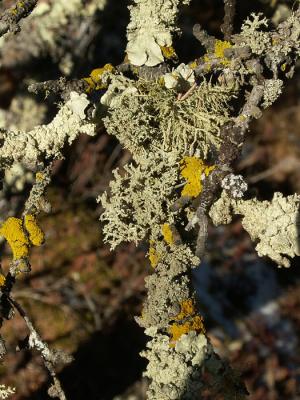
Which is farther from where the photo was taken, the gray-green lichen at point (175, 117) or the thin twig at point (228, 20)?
the thin twig at point (228, 20)

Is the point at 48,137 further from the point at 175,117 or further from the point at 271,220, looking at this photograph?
the point at 271,220

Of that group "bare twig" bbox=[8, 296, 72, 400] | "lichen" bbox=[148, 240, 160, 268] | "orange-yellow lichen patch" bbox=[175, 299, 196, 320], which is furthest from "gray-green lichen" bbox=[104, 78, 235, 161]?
"bare twig" bbox=[8, 296, 72, 400]

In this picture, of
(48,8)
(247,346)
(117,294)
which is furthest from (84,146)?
(247,346)

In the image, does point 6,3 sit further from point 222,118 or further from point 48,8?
point 222,118

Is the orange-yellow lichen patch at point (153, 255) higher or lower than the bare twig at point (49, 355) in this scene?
higher

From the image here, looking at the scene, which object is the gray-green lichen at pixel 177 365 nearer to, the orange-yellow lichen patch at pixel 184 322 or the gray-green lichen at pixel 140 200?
the orange-yellow lichen patch at pixel 184 322

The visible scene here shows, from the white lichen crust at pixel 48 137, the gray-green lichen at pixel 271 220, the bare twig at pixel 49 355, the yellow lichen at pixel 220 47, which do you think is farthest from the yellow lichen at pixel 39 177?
the yellow lichen at pixel 220 47

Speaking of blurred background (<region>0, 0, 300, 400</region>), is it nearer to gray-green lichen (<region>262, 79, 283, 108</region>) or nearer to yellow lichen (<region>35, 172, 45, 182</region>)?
gray-green lichen (<region>262, 79, 283, 108</region>)
